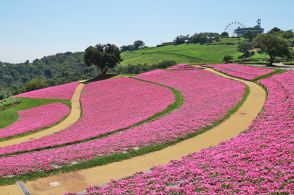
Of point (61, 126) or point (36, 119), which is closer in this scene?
point (61, 126)

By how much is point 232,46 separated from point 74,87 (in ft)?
413

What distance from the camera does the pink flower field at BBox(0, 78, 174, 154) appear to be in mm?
32656

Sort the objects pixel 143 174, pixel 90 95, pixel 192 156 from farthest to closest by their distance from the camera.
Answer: pixel 90 95, pixel 192 156, pixel 143 174

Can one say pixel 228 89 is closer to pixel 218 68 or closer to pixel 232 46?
pixel 218 68

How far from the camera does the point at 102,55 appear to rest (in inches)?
3807

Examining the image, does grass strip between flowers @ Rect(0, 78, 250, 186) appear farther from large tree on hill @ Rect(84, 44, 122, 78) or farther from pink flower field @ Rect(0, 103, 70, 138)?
large tree on hill @ Rect(84, 44, 122, 78)

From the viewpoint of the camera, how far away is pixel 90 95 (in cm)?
6606

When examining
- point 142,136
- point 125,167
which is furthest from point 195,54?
point 125,167

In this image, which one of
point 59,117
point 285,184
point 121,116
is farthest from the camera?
point 59,117

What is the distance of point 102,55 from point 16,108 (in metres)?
39.7

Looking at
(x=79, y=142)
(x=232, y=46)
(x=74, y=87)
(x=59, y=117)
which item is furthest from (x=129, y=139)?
(x=232, y=46)

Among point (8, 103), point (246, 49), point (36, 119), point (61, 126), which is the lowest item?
point (61, 126)

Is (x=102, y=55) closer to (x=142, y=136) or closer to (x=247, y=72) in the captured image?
(x=247, y=72)

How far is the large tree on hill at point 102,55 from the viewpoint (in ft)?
318
